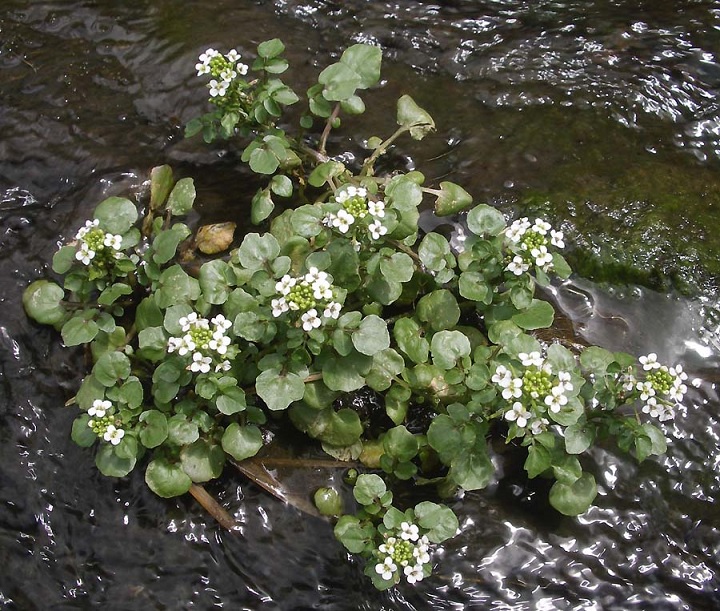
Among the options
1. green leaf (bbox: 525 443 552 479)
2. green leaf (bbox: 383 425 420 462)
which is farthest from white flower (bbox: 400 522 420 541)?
green leaf (bbox: 525 443 552 479)

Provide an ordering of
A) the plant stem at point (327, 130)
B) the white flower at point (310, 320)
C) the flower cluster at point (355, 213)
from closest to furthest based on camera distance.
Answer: the white flower at point (310, 320)
the flower cluster at point (355, 213)
the plant stem at point (327, 130)

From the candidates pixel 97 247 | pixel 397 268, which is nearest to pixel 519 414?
pixel 397 268

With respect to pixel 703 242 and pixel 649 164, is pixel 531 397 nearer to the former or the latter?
pixel 703 242

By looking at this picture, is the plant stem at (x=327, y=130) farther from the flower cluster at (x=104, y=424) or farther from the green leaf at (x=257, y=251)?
the flower cluster at (x=104, y=424)

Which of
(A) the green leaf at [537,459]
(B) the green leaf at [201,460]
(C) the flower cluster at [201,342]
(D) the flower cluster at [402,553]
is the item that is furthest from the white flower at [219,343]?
(A) the green leaf at [537,459]

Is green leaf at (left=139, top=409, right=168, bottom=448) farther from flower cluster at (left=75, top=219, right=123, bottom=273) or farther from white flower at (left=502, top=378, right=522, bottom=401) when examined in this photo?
white flower at (left=502, top=378, right=522, bottom=401)

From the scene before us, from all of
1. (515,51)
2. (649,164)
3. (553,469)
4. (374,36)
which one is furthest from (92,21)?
(553,469)

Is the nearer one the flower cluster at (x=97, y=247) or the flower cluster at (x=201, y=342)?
the flower cluster at (x=201, y=342)
